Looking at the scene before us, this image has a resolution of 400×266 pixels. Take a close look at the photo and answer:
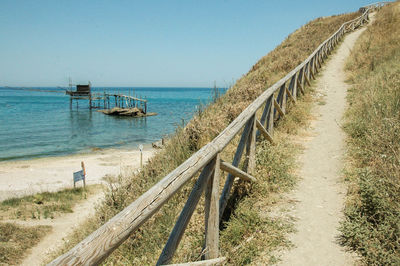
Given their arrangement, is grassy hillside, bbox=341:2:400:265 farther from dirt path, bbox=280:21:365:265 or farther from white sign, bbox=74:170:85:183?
white sign, bbox=74:170:85:183

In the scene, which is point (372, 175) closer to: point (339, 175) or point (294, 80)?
point (339, 175)

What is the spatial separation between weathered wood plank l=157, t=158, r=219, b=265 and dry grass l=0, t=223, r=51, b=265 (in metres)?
8.59

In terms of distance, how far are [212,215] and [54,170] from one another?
18.6 meters

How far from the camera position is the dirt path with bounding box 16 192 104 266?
29.2ft

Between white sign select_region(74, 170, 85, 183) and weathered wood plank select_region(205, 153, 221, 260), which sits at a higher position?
weathered wood plank select_region(205, 153, 221, 260)

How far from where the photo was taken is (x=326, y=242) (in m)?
3.09

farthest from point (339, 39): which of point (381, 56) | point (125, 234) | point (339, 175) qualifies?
point (125, 234)

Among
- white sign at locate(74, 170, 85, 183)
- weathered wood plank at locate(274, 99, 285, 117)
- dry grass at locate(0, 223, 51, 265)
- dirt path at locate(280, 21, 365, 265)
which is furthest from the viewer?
white sign at locate(74, 170, 85, 183)

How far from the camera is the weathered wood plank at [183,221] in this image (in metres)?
2.36

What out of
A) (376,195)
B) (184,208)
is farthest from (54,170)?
(376,195)

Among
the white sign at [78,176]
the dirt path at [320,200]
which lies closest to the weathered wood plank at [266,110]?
the dirt path at [320,200]

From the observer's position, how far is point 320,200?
3.98 meters

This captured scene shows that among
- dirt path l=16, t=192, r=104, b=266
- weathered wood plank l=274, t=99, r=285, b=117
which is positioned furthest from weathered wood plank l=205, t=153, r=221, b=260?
dirt path l=16, t=192, r=104, b=266

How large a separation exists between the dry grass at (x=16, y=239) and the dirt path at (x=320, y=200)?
8.98 metres
